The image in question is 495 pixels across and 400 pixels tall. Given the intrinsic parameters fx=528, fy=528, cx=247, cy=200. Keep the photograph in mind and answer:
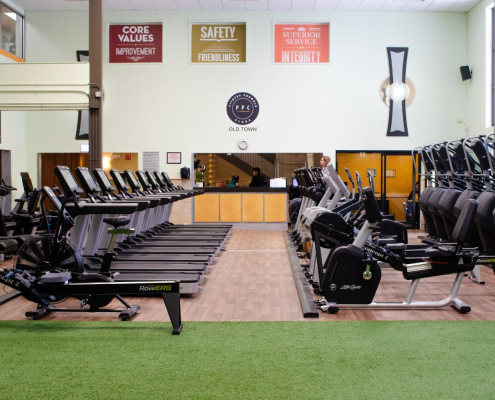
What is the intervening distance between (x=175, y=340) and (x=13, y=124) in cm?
1022

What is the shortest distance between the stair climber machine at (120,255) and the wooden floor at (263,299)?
24 cm

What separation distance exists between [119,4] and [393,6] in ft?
20.8

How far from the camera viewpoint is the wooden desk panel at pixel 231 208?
12477 mm

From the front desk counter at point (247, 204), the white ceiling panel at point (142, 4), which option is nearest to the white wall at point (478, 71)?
the front desk counter at point (247, 204)

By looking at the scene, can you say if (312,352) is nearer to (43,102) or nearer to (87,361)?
(87,361)

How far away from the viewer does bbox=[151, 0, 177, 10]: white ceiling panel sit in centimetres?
1206

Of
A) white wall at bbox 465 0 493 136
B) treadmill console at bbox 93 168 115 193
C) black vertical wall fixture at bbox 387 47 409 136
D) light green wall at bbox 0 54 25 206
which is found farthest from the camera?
black vertical wall fixture at bbox 387 47 409 136

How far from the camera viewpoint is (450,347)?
10.8ft

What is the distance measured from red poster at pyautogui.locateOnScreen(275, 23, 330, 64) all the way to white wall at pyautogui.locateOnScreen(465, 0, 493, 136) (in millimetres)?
3258

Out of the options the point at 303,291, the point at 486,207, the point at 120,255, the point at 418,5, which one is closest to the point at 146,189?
the point at 120,255

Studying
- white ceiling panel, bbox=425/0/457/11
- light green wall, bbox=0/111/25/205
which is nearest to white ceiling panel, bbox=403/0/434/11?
white ceiling panel, bbox=425/0/457/11

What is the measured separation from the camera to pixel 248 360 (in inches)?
121

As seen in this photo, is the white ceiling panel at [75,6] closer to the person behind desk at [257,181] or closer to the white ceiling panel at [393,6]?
the person behind desk at [257,181]

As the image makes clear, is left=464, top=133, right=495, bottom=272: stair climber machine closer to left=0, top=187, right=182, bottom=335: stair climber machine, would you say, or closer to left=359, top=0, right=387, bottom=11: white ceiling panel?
left=0, top=187, right=182, bottom=335: stair climber machine
